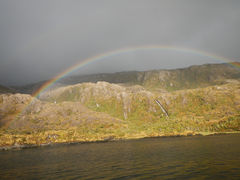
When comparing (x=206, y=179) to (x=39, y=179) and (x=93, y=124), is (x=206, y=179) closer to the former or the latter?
(x=39, y=179)

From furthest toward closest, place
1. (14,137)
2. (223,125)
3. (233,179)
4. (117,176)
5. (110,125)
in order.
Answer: (110,125) < (223,125) < (14,137) < (117,176) < (233,179)

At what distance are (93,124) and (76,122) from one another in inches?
624

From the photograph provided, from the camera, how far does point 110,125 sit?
165375mm

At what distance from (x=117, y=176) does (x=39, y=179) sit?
1270cm

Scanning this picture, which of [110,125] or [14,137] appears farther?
[110,125]

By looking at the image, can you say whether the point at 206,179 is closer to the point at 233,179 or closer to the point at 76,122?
the point at 233,179

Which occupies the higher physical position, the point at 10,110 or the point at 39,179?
the point at 10,110

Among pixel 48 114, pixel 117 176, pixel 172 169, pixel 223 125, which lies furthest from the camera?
pixel 48 114

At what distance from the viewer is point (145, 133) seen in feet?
424

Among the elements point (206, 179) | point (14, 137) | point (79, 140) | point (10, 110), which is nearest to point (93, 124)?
point (79, 140)

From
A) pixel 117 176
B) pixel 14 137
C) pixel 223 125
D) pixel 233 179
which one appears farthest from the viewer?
pixel 223 125

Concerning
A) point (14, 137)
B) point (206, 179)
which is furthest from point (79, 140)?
point (206, 179)

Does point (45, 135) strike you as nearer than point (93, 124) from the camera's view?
Yes

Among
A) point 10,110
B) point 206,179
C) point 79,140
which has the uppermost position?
point 10,110
